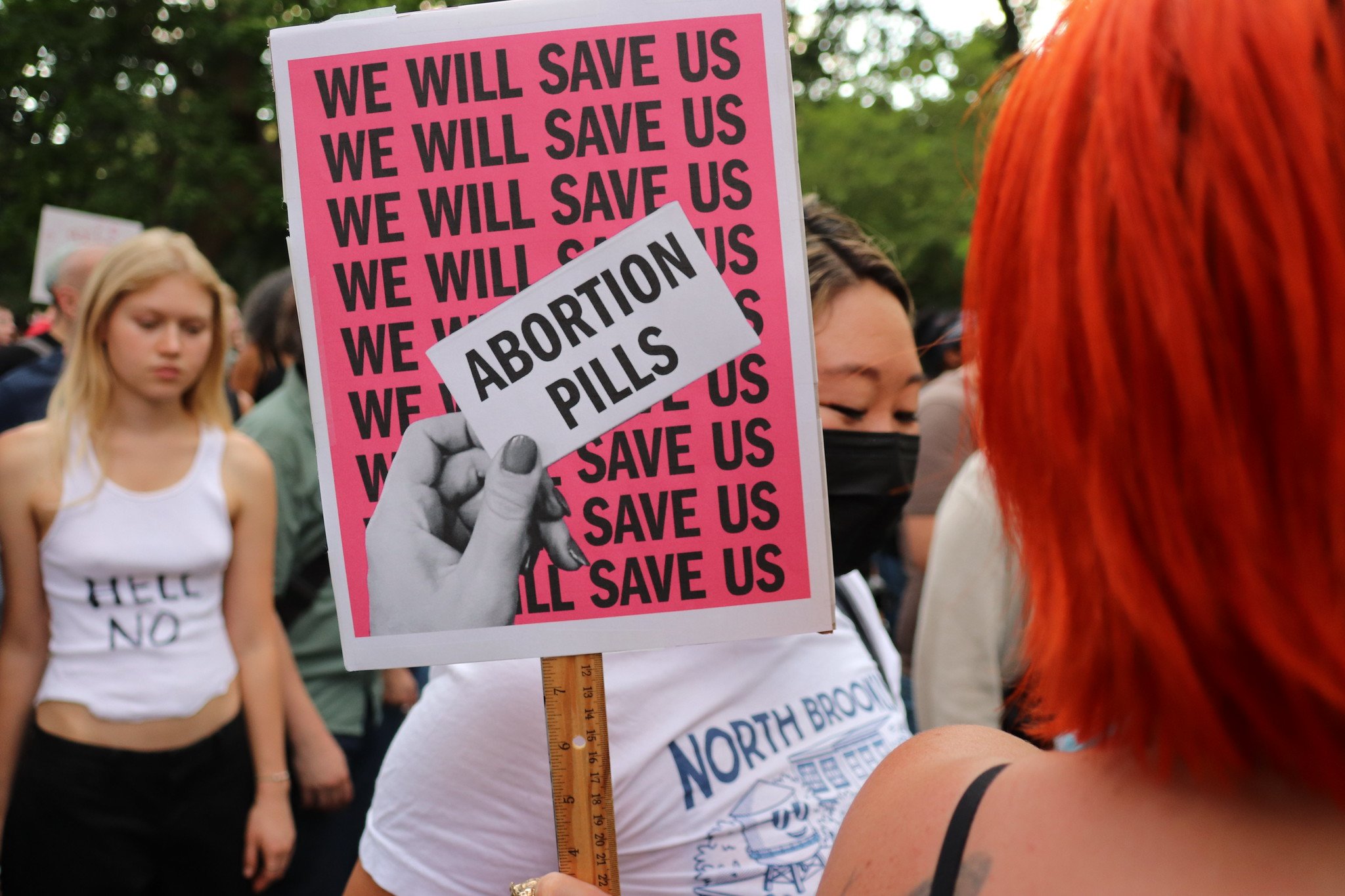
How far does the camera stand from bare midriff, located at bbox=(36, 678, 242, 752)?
2510 mm

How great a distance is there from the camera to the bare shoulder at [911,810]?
883mm

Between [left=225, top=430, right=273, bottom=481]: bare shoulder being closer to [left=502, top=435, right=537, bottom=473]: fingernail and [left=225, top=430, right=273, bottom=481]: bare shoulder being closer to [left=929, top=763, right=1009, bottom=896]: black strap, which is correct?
[left=502, top=435, right=537, bottom=473]: fingernail

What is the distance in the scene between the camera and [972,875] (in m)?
0.84

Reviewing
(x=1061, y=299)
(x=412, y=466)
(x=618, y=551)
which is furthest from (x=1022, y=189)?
(x=412, y=466)

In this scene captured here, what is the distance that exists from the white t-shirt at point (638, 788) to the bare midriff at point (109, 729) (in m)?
1.25

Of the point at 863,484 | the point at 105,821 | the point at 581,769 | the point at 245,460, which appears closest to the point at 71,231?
the point at 245,460

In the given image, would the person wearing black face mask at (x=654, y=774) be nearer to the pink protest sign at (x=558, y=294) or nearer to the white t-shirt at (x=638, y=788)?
the white t-shirt at (x=638, y=788)

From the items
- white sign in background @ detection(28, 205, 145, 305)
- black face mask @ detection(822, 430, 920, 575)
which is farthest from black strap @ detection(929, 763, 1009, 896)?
white sign in background @ detection(28, 205, 145, 305)

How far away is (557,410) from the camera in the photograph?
1.27 metres

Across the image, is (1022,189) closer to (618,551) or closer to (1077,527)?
(1077,527)

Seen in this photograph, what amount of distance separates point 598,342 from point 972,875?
0.68m

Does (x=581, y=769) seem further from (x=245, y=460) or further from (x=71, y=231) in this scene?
(x=71, y=231)

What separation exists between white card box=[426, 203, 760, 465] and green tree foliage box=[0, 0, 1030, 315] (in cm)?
1650

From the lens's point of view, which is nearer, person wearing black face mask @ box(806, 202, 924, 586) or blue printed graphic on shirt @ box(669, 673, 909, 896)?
blue printed graphic on shirt @ box(669, 673, 909, 896)
